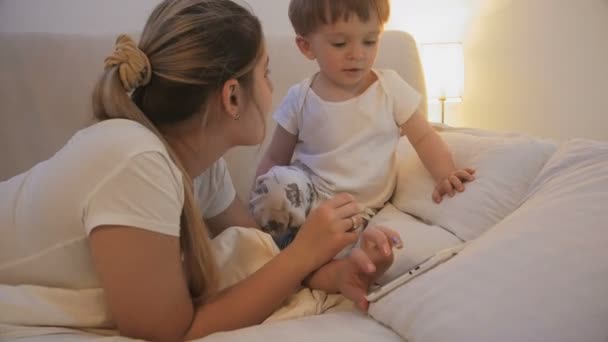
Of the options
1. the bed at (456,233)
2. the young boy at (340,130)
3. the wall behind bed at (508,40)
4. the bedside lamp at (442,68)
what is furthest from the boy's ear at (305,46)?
the bedside lamp at (442,68)

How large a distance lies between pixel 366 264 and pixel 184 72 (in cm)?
36

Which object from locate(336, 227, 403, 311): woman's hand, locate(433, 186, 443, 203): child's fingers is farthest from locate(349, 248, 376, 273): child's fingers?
locate(433, 186, 443, 203): child's fingers

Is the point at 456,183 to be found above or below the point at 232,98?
below

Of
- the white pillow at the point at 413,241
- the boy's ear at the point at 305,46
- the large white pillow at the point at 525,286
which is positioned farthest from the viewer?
the boy's ear at the point at 305,46

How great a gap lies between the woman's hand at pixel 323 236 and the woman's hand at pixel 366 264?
0.10 feet

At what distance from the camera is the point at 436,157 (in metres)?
1.08

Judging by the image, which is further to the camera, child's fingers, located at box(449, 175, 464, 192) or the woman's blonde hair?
child's fingers, located at box(449, 175, 464, 192)

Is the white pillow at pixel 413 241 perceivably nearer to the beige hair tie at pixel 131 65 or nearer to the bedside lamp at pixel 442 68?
the beige hair tie at pixel 131 65

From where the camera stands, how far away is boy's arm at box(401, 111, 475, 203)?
3.33ft

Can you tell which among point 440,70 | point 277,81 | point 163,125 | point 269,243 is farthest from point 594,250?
point 440,70

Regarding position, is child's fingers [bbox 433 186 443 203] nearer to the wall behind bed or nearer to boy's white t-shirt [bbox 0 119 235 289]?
boy's white t-shirt [bbox 0 119 235 289]

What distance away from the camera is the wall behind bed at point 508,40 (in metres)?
1.80

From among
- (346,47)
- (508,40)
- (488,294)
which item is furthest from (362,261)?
(508,40)

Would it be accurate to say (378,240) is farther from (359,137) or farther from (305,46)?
(305,46)
